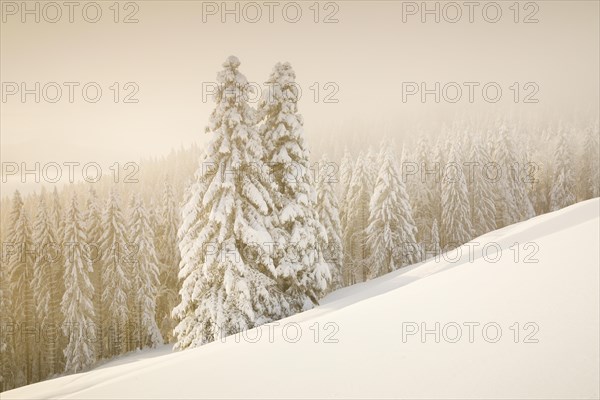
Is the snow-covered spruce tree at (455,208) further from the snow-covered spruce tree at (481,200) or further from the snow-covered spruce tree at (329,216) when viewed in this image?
the snow-covered spruce tree at (329,216)

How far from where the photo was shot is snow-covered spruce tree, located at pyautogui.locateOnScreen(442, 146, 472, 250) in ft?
145

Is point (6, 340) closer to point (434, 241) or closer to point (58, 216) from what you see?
point (58, 216)

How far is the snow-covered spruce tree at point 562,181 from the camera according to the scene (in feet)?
175

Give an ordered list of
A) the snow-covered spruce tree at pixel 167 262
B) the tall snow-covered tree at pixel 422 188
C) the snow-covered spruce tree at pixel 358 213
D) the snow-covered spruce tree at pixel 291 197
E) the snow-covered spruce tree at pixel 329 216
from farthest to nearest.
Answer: the tall snow-covered tree at pixel 422 188
the snow-covered spruce tree at pixel 358 213
the snow-covered spruce tree at pixel 167 262
the snow-covered spruce tree at pixel 329 216
the snow-covered spruce tree at pixel 291 197

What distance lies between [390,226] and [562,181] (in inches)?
1335

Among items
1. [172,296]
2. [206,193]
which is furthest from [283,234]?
[172,296]

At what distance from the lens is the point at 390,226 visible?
3809cm

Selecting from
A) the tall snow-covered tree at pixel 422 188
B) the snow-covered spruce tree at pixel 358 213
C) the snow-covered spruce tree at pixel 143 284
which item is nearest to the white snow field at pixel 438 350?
the snow-covered spruce tree at pixel 143 284

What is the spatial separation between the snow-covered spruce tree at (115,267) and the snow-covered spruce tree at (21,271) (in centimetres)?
585

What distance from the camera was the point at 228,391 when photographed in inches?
214

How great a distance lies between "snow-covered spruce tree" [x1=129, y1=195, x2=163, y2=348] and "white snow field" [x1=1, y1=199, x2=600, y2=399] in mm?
28477

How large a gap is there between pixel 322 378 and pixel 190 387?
2.14 metres

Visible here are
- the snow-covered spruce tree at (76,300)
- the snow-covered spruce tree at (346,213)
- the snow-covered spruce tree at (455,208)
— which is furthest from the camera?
the snow-covered spruce tree at (346,213)

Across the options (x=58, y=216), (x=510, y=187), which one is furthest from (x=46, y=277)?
(x=510, y=187)
